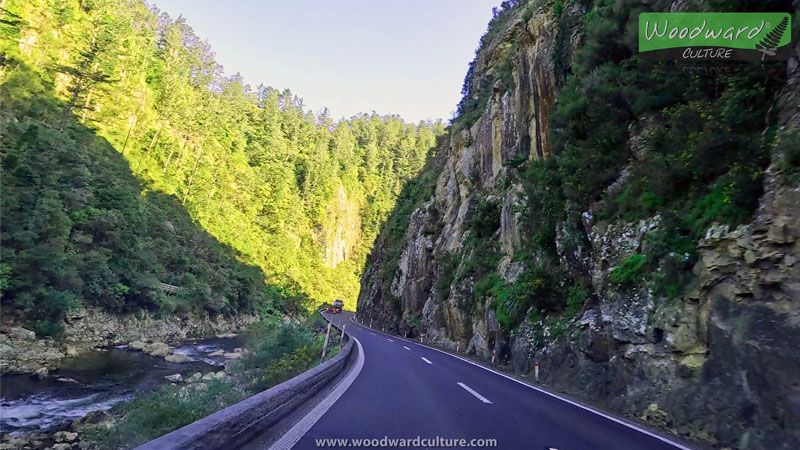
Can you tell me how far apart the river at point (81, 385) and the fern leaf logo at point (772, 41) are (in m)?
17.5

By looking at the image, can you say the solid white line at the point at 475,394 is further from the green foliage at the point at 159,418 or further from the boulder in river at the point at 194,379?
the boulder in river at the point at 194,379

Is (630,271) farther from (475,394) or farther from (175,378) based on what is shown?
(175,378)

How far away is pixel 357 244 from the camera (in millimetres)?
94562

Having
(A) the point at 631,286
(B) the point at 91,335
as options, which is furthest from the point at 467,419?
(B) the point at 91,335

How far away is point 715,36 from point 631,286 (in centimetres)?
563

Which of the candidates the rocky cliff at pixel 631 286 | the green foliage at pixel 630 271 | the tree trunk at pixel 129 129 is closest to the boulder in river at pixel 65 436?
the rocky cliff at pixel 631 286

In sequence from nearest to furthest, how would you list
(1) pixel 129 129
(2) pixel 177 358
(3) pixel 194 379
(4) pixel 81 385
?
(4) pixel 81 385 < (3) pixel 194 379 < (2) pixel 177 358 < (1) pixel 129 129

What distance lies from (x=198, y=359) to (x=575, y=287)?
18806 millimetres

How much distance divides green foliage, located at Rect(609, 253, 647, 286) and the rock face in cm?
1933

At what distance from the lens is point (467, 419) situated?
607 cm

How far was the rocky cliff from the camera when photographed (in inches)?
221

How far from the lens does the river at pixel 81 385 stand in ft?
35.6

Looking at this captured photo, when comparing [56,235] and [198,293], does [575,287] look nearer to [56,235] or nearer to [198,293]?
[56,235]

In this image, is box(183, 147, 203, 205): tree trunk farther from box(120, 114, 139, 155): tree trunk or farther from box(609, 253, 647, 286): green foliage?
→ box(609, 253, 647, 286): green foliage
